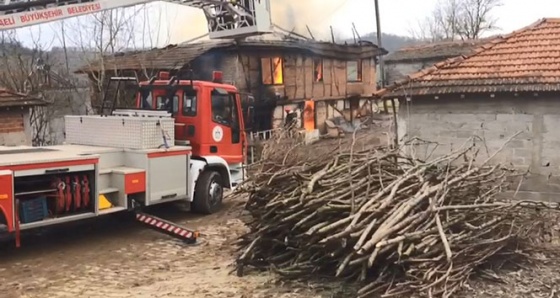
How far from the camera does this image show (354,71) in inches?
1419

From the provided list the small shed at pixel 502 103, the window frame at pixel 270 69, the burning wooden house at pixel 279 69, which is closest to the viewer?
the small shed at pixel 502 103

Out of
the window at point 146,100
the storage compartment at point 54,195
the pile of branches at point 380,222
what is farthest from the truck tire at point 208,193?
the pile of branches at point 380,222

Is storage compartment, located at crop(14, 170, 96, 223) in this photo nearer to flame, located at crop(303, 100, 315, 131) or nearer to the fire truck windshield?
the fire truck windshield

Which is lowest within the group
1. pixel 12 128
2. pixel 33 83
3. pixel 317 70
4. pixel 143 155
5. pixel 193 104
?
pixel 143 155

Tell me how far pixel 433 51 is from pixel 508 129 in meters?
34.7

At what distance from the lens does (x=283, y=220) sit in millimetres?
8023

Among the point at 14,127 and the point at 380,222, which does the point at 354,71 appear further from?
the point at 380,222

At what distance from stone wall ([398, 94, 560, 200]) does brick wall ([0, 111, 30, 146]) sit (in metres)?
9.90

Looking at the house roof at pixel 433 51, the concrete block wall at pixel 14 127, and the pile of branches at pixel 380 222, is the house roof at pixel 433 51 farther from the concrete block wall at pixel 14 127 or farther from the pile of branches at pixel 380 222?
the pile of branches at pixel 380 222

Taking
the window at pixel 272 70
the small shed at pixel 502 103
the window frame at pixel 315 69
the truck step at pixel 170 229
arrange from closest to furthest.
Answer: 1. the truck step at pixel 170 229
2. the small shed at pixel 502 103
3. the window at pixel 272 70
4. the window frame at pixel 315 69

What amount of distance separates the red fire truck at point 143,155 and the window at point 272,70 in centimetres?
1251

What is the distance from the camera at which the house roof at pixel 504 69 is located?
12.5 m

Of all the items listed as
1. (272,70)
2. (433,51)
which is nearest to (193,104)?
(272,70)

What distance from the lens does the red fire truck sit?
910 centimetres
